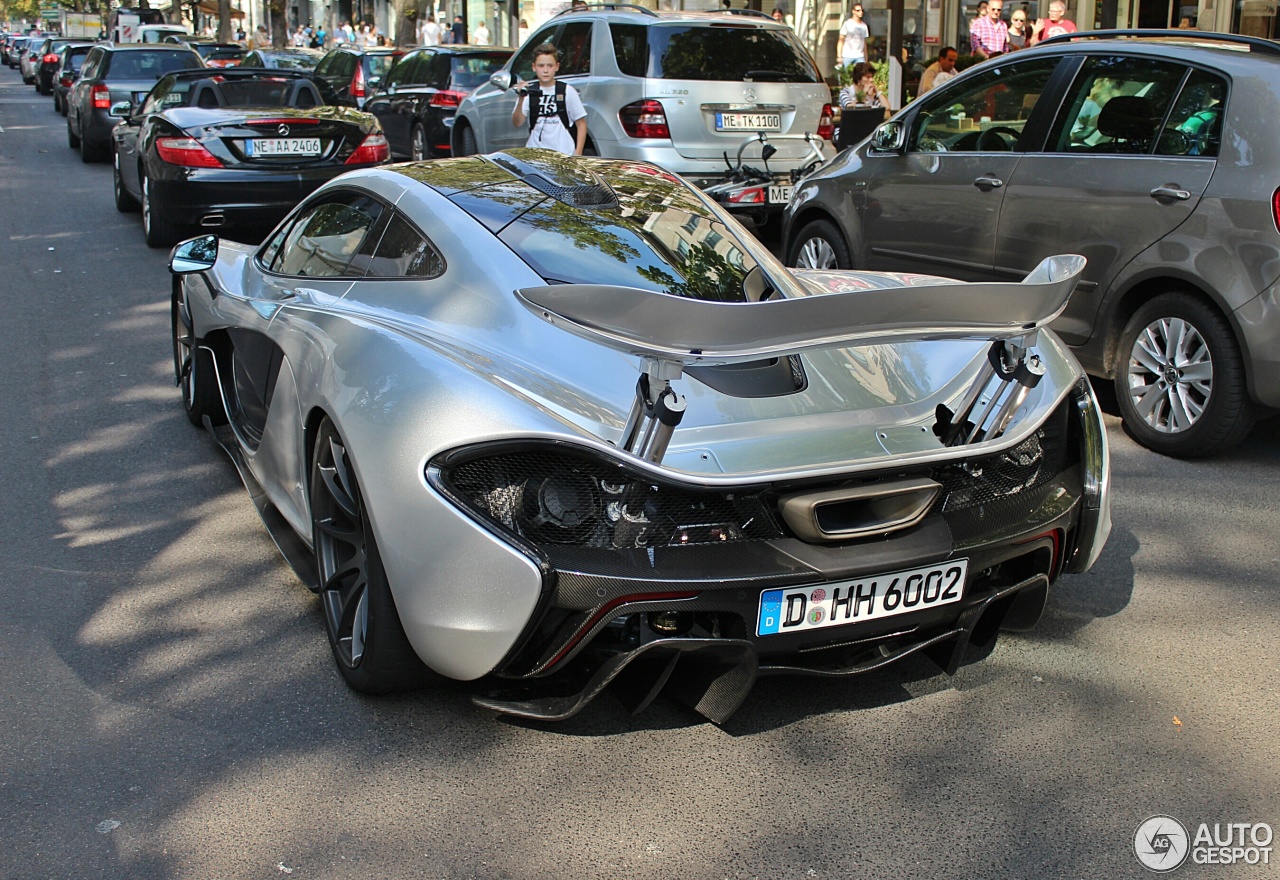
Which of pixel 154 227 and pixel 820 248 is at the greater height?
pixel 820 248

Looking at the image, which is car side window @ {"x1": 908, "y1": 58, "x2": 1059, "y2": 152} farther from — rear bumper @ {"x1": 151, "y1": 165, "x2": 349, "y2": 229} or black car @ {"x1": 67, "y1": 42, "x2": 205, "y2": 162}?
black car @ {"x1": 67, "y1": 42, "x2": 205, "y2": 162}

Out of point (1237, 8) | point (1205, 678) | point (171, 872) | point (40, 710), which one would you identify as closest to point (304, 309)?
point (40, 710)

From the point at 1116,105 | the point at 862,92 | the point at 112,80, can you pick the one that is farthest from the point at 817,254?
the point at 112,80

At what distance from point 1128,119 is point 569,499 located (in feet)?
14.1

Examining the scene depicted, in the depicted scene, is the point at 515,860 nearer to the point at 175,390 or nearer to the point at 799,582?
the point at 799,582

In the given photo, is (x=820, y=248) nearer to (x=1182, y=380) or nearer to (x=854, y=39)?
(x=1182, y=380)

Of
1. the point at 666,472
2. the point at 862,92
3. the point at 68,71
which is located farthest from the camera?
the point at 68,71

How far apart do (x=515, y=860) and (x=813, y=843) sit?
2.18ft

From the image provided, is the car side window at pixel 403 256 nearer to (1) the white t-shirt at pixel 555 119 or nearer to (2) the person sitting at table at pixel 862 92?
(1) the white t-shirt at pixel 555 119

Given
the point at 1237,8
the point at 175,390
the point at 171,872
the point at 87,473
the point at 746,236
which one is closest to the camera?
the point at 171,872

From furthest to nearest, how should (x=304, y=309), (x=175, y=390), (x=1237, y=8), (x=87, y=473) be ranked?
(x=1237, y=8) → (x=175, y=390) → (x=87, y=473) → (x=304, y=309)

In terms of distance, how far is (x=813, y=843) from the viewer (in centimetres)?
292

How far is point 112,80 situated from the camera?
17719mm

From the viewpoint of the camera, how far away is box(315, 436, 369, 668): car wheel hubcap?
3453mm
